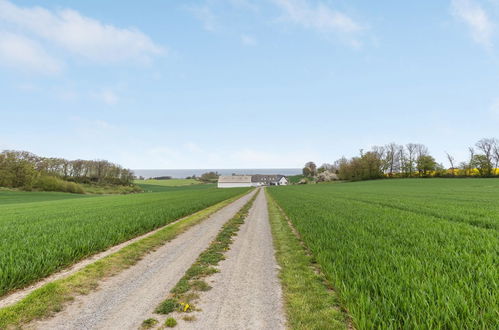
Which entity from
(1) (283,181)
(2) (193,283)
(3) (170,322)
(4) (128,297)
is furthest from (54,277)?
(1) (283,181)

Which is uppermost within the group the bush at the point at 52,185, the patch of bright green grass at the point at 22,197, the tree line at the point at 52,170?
the tree line at the point at 52,170

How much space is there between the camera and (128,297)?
4758 mm

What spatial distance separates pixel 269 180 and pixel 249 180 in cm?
1998

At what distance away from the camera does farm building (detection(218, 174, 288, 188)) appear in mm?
136375

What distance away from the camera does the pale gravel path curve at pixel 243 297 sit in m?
3.77

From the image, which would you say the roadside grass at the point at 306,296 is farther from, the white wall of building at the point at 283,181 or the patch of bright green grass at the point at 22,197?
the white wall of building at the point at 283,181

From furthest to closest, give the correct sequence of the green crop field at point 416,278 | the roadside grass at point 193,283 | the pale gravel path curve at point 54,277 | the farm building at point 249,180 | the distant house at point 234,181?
the farm building at point 249,180 → the distant house at point 234,181 → the pale gravel path curve at point 54,277 → the roadside grass at point 193,283 → the green crop field at point 416,278

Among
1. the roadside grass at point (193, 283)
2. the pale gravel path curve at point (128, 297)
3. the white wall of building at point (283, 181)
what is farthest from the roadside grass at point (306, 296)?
the white wall of building at point (283, 181)

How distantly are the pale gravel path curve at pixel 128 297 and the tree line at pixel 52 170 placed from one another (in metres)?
83.2

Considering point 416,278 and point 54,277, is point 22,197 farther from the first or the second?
point 416,278

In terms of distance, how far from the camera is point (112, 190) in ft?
292

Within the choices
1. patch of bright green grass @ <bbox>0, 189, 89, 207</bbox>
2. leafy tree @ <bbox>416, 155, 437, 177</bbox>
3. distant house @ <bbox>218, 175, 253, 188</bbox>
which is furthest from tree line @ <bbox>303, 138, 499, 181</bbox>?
patch of bright green grass @ <bbox>0, 189, 89, 207</bbox>

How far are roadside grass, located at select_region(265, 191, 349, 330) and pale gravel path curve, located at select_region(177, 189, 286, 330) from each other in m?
0.20

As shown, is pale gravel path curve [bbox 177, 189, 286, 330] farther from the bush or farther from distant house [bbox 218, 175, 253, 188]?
distant house [bbox 218, 175, 253, 188]
